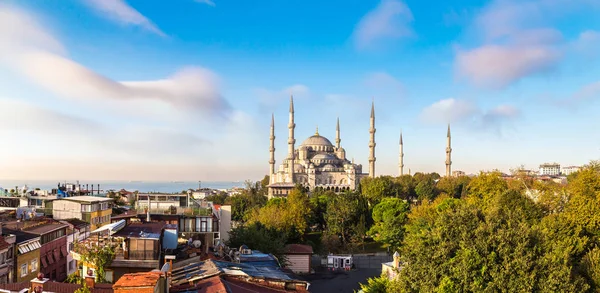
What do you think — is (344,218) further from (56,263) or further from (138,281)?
(138,281)

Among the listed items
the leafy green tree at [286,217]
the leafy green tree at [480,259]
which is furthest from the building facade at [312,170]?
the leafy green tree at [480,259]

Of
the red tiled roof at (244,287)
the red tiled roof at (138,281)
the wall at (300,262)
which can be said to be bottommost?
the wall at (300,262)

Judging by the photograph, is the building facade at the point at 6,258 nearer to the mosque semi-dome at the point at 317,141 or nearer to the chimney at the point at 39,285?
the chimney at the point at 39,285

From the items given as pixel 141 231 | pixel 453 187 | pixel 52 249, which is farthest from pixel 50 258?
pixel 453 187

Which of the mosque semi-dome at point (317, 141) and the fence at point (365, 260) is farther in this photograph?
the mosque semi-dome at point (317, 141)

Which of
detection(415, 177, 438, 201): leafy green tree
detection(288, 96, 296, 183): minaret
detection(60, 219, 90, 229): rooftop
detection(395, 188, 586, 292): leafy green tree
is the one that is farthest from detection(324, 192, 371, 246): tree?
detection(288, 96, 296, 183): minaret
